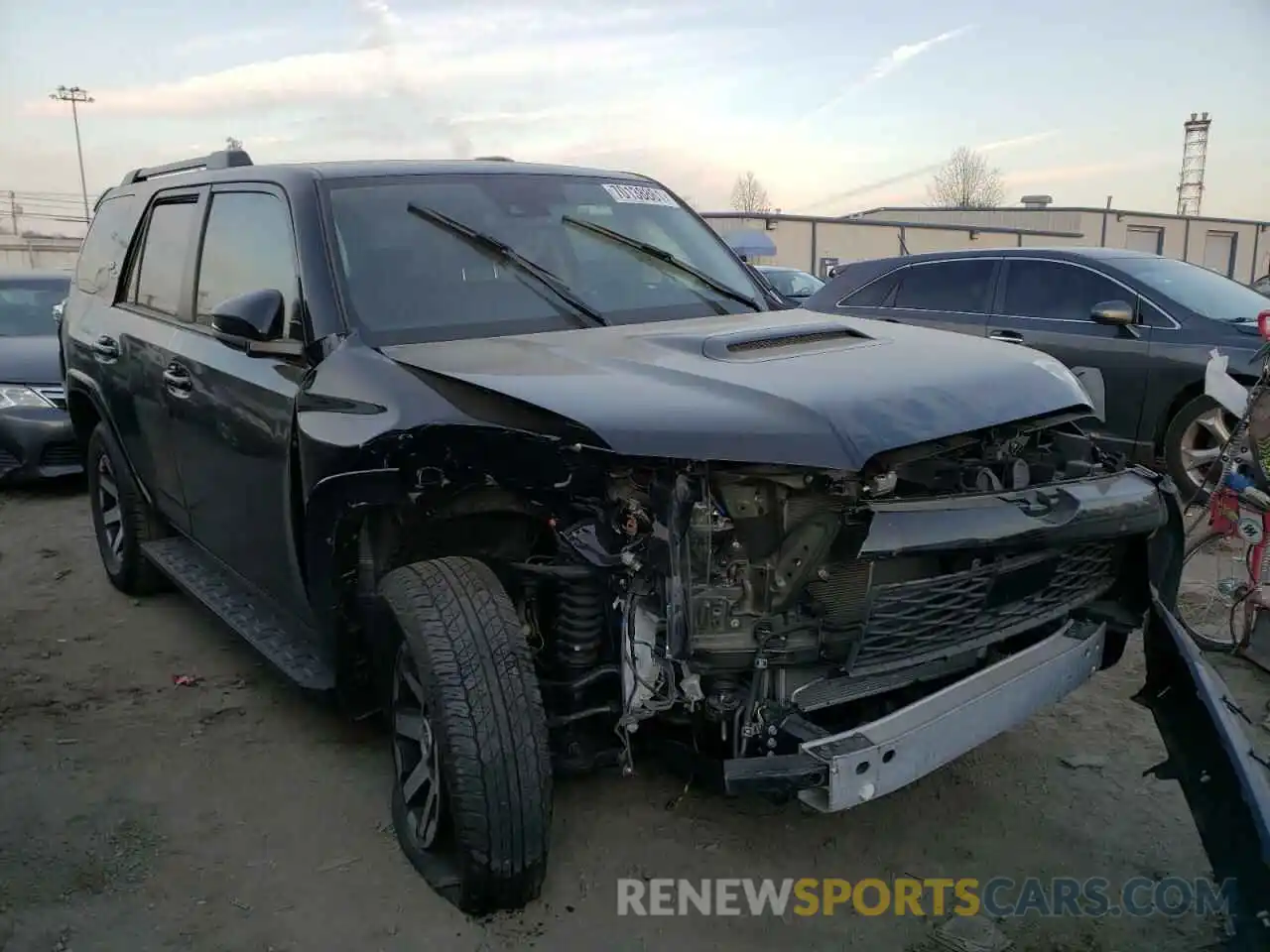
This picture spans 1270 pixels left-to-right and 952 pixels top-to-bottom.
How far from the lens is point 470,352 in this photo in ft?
9.50

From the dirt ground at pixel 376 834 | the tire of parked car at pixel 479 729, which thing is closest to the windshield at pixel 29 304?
the dirt ground at pixel 376 834

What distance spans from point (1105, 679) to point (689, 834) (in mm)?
2041

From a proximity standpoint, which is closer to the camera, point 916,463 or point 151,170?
point 916,463

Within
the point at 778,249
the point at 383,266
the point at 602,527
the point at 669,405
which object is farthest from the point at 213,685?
the point at 778,249

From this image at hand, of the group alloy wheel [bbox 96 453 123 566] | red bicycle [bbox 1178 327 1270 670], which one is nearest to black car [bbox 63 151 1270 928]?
red bicycle [bbox 1178 327 1270 670]

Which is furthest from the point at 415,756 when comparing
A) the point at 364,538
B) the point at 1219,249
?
the point at 1219,249

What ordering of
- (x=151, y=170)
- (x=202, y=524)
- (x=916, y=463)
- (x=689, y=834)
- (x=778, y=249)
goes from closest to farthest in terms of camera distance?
1. (x=916, y=463)
2. (x=689, y=834)
3. (x=202, y=524)
4. (x=151, y=170)
5. (x=778, y=249)

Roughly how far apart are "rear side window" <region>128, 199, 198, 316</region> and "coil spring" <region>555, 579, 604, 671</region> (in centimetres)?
228

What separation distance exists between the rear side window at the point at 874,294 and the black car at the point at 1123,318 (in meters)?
0.03

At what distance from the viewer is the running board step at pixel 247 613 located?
3.21 meters

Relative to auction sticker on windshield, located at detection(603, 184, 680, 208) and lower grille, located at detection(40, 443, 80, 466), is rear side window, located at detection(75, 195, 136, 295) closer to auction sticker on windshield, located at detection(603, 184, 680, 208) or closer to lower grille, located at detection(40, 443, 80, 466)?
auction sticker on windshield, located at detection(603, 184, 680, 208)

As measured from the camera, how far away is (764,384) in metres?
2.46

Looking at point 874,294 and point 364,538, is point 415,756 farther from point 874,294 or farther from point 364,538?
point 874,294

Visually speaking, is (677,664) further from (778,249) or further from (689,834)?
(778,249)
